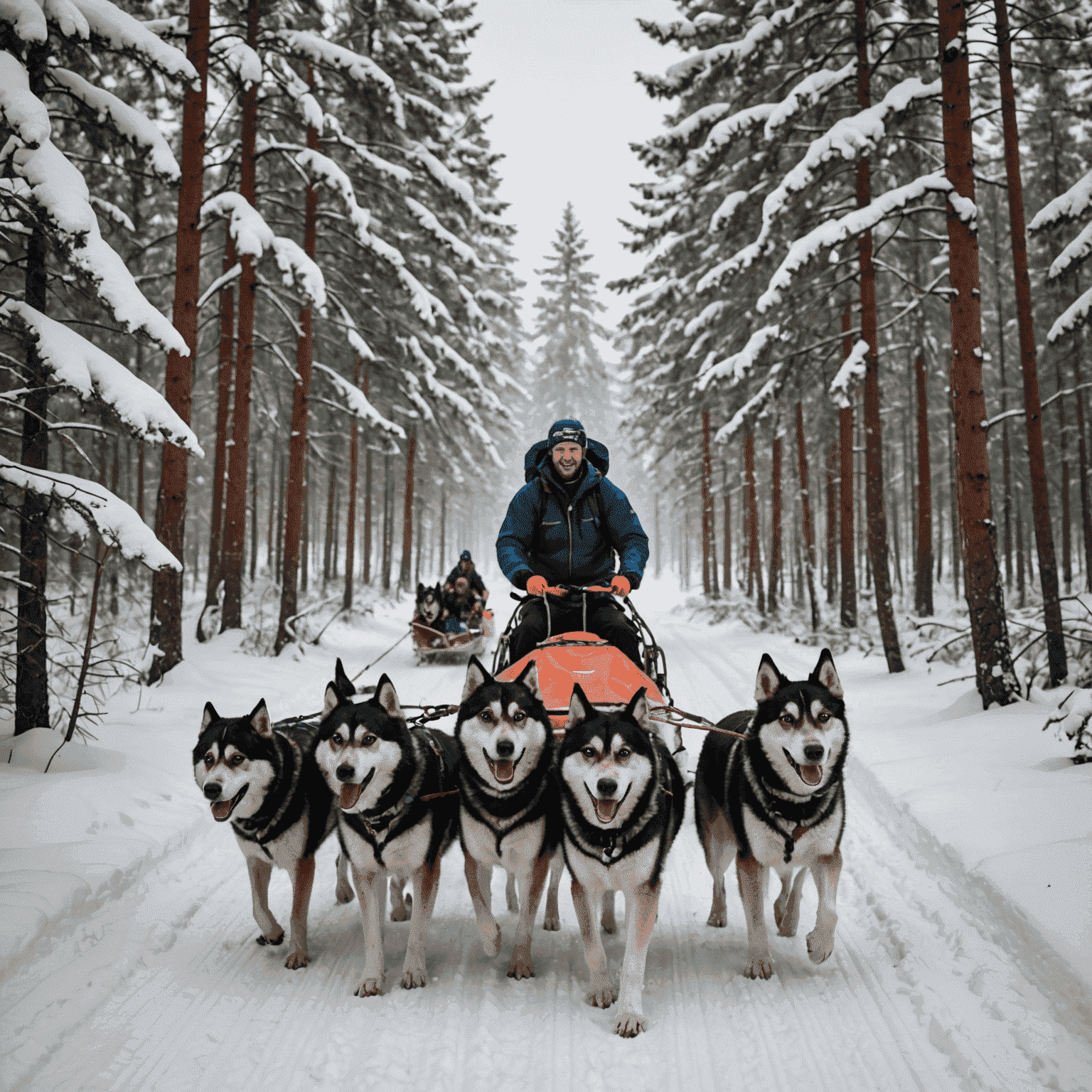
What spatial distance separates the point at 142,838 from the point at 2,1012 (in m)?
1.75

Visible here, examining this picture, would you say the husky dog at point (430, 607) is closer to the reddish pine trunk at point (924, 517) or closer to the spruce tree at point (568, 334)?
the reddish pine trunk at point (924, 517)

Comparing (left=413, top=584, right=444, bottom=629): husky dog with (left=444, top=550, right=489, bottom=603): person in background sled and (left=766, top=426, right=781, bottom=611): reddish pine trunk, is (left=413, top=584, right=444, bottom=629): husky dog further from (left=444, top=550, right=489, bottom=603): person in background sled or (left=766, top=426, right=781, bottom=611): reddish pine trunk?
(left=766, top=426, right=781, bottom=611): reddish pine trunk

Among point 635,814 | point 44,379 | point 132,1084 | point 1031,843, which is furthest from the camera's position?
point 44,379

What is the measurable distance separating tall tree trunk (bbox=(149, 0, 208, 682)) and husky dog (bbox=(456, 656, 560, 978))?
703cm

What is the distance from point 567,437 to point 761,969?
3556 millimetres

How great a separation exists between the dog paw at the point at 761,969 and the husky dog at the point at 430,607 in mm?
10632

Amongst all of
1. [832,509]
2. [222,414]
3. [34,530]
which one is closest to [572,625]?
[34,530]

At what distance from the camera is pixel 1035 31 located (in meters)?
9.15

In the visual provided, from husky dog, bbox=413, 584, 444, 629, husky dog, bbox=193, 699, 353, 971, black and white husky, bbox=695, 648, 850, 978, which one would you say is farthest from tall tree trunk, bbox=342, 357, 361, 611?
black and white husky, bbox=695, 648, 850, 978

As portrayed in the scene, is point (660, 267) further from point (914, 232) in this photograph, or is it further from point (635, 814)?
point (635, 814)

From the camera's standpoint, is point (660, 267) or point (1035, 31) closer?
point (1035, 31)

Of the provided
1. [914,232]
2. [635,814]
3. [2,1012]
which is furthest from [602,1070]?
[914,232]

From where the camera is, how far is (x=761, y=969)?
11.4 ft

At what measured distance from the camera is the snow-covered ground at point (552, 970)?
2.79 metres
